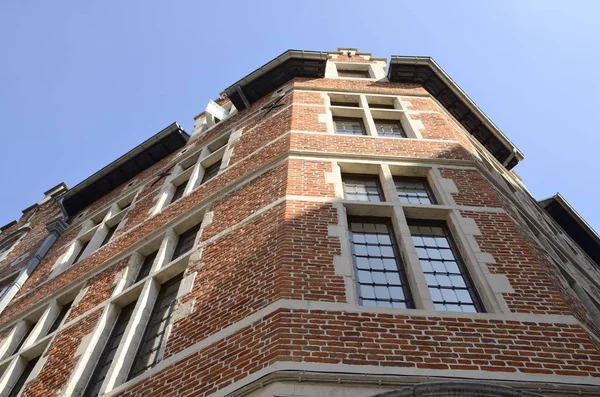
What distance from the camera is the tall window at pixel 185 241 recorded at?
30.5 feet

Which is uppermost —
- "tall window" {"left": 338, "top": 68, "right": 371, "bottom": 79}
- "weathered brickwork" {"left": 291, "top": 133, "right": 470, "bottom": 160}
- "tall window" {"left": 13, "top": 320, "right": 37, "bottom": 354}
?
"tall window" {"left": 338, "top": 68, "right": 371, "bottom": 79}

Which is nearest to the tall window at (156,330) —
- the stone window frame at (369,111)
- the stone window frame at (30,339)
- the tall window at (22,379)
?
the stone window frame at (30,339)

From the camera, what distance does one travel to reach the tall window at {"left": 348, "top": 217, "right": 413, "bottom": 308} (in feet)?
20.8

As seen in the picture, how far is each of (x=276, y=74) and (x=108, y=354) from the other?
9.37 metres

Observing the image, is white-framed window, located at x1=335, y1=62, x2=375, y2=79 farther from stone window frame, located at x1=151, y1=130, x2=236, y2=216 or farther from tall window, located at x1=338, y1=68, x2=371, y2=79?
stone window frame, located at x1=151, y1=130, x2=236, y2=216

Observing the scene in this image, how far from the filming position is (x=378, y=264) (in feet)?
22.7

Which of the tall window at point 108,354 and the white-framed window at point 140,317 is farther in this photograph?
the tall window at point 108,354

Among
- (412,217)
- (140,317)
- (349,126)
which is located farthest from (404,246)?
(349,126)

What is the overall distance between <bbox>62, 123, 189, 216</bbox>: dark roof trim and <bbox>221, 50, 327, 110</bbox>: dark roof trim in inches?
103

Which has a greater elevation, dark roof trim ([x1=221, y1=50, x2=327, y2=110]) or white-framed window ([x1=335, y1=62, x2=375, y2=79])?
white-framed window ([x1=335, y1=62, x2=375, y2=79])

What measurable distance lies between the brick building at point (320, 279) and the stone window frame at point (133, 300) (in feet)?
0.11

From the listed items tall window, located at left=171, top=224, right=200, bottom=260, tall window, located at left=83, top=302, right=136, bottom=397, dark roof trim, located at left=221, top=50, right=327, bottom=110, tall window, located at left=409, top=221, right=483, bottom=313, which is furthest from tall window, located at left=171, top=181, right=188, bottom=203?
tall window, located at left=409, top=221, right=483, bottom=313

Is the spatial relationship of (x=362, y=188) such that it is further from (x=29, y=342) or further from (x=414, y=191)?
(x=29, y=342)

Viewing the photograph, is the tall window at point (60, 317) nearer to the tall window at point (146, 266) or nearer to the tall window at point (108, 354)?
the tall window at point (146, 266)
